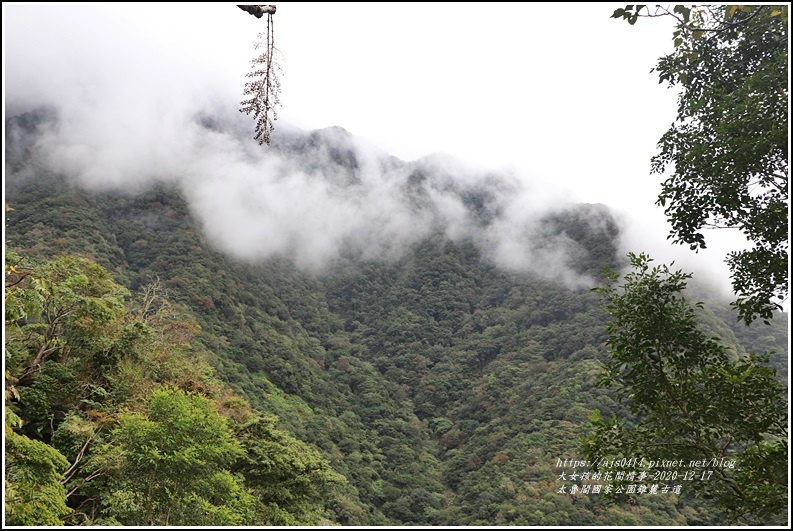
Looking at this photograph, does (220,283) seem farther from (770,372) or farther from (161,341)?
(770,372)

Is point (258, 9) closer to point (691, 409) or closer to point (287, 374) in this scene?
point (691, 409)

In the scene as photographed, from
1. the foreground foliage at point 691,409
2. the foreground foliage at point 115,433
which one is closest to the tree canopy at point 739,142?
the foreground foliage at point 691,409

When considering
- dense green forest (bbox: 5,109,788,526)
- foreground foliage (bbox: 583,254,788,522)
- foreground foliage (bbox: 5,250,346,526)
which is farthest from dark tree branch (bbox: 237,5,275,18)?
foreground foliage (bbox: 583,254,788,522)

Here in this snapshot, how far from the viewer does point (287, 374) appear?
3803cm

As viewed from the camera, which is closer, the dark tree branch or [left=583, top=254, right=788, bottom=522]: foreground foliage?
the dark tree branch

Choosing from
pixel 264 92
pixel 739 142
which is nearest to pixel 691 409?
pixel 739 142

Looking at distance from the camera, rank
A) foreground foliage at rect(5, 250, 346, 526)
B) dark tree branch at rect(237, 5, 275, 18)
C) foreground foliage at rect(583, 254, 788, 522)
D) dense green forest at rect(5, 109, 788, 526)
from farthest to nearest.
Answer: dense green forest at rect(5, 109, 788, 526) → foreground foliage at rect(5, 250, 346, 526) → foreground foliage at rect(583, 254, 788, 522) → dark tree branch at rect(237, 5, 275, 18)

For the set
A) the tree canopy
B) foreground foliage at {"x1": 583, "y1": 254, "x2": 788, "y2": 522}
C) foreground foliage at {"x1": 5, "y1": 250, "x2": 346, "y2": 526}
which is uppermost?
the tree canopy

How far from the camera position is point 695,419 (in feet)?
12.1

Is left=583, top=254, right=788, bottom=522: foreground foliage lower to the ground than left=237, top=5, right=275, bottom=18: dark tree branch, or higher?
lower

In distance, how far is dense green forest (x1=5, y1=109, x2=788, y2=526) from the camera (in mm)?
7938

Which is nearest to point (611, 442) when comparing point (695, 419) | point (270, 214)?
point (695, 419)

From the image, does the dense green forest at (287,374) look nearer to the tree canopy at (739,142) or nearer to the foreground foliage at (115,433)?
the foreground foliage at (115,433)

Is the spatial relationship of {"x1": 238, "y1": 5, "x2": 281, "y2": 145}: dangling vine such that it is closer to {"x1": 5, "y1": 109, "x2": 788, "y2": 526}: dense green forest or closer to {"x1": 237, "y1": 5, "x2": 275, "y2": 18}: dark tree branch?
{"x1": 237, "y1": 5, "x2": 275, "y2": 18}: dark tree branch
